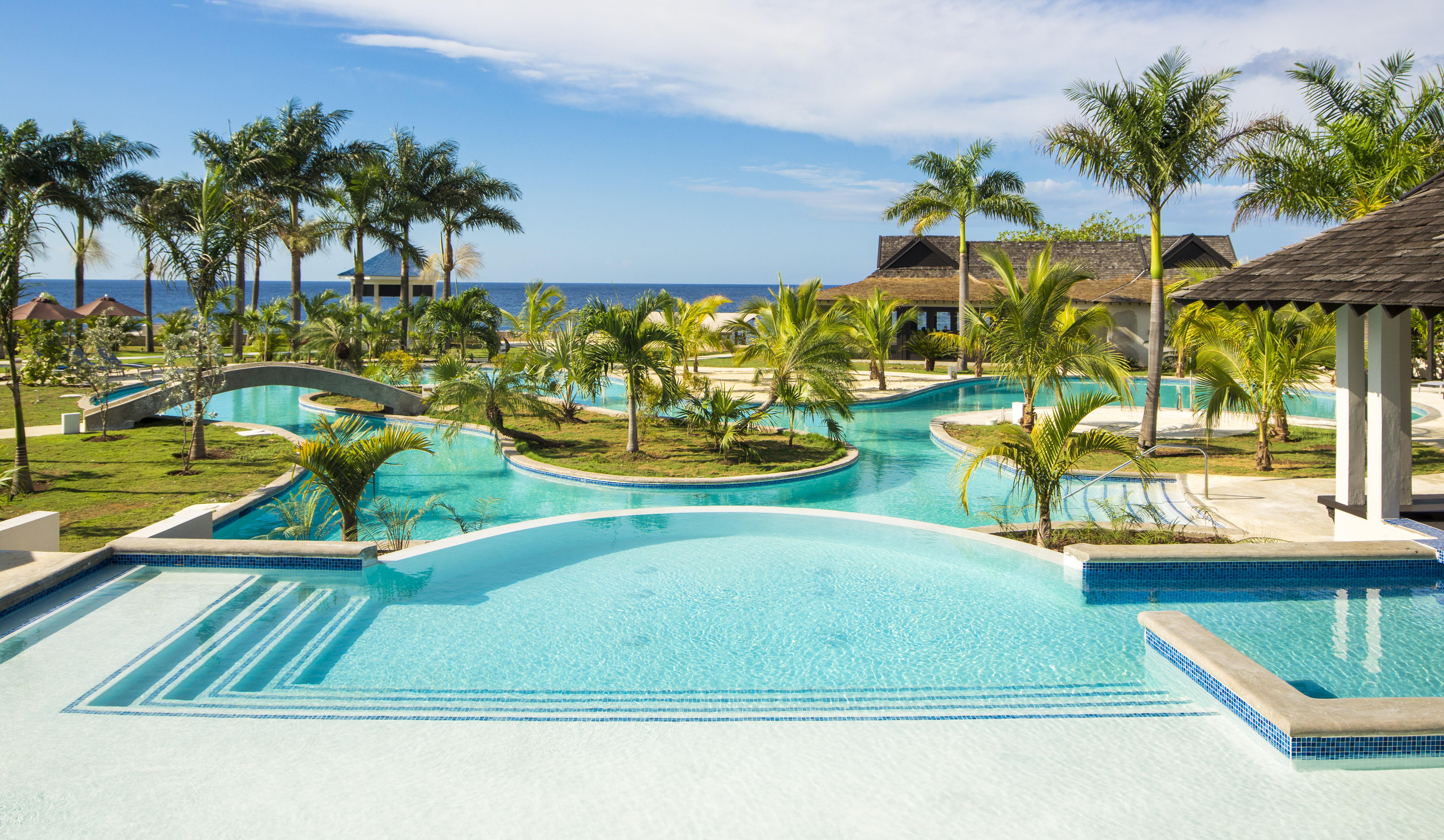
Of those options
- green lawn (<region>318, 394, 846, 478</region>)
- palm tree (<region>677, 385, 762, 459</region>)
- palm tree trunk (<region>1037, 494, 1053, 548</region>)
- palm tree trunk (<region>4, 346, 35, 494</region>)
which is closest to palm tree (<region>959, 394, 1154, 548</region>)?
palm tree trunk (<region>1037, 494, 1053, 548</region>)

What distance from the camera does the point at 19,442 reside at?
9102mm

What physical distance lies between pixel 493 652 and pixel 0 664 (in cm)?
285

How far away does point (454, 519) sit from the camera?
928cm

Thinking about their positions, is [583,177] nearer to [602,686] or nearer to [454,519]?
[454,519]

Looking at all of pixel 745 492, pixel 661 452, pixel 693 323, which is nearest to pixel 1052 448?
pixel 745 492

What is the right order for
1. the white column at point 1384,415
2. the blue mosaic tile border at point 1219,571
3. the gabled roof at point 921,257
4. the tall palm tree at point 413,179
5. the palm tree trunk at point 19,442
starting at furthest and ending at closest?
the gabled roof at point 921,257
the tall palm tree at point 413,179
the palm tree trunk at point 19,442
the white column at point 1384,415
the blue mosaic tile border at point 1219,571

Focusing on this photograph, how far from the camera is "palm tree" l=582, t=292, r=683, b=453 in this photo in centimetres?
1185

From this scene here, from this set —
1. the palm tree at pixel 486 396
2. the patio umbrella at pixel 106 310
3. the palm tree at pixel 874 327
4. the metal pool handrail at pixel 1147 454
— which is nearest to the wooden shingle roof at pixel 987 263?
the palm tree at pixel 874 327

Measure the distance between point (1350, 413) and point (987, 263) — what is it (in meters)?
23.0

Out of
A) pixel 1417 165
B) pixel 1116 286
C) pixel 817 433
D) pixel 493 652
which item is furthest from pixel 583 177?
pixel 493 652

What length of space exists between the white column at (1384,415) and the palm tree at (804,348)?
6.40 m

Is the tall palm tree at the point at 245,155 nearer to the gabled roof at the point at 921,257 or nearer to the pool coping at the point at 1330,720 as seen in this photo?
the gabled roof at the point at 921,257

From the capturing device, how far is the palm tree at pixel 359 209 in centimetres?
2659

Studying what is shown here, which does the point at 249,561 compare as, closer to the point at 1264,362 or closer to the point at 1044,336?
the point at 1044,336
